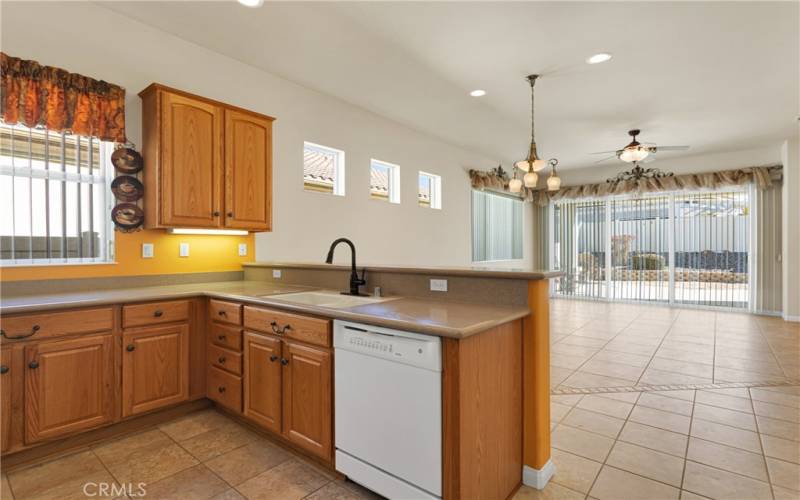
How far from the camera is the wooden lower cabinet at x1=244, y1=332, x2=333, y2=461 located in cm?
193

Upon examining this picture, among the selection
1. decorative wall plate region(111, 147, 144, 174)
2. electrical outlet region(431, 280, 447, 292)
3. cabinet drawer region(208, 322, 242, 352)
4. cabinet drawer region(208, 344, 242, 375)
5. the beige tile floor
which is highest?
decorative wall plate region(111, 147, 144, 174)

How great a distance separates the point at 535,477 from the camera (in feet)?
6.24

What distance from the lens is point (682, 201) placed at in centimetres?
706

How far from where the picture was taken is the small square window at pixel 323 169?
419 centimetres

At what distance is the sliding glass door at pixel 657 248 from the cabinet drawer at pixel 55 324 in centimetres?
811

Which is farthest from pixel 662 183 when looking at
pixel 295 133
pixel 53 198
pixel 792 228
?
pixel 53 198

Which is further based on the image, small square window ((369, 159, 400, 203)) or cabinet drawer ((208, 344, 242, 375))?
small square window ((369, 159, 400, 203))

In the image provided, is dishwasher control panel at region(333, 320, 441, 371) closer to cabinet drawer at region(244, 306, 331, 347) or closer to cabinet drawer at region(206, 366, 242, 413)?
cabinet drawer at region(244, 306, 331, 347)

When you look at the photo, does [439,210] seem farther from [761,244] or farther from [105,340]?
[761,244]

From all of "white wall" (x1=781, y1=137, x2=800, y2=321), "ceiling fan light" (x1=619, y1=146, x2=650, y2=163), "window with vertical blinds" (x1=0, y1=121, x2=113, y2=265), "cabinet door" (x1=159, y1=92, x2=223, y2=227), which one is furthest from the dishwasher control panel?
"white wall" (x1=781, y1=137, x2=800, y2=321)

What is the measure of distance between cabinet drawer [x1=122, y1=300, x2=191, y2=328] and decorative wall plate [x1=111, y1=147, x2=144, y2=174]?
107 centimetres

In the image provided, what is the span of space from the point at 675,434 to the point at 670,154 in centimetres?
602

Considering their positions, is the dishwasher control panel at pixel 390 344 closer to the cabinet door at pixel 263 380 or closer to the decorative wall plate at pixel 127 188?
the cabinet door at pixel 263 380

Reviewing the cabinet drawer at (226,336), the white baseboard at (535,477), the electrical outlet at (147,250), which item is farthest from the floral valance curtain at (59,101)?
the white baseboard at (535,477)
